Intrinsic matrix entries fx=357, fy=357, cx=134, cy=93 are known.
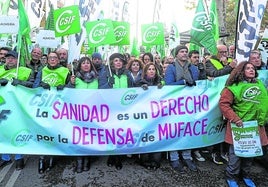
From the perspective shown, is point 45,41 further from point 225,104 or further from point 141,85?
point 225,104

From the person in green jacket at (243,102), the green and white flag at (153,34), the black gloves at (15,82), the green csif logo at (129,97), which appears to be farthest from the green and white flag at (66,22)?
the person in green jacket at (243,102)

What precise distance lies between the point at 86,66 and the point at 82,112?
0.82 meters

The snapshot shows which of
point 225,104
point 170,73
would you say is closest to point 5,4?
point 170,73

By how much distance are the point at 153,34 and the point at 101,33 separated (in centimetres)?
212

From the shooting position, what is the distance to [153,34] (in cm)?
818

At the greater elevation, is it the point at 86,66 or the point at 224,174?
the point at 86,66

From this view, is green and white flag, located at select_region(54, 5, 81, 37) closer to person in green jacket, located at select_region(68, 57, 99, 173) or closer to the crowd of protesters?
the crowd of protesters

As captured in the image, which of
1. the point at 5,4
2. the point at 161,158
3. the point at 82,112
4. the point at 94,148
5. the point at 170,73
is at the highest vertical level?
the point at 5,4

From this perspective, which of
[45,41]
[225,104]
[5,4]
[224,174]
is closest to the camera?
[225,104]

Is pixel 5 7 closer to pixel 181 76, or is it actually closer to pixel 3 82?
pixel 3 82

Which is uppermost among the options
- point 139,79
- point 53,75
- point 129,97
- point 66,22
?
point 66,22

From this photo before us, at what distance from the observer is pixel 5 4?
1164cm

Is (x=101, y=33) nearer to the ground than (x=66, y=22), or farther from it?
nearer to the ground

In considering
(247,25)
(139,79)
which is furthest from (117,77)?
(247,25)
